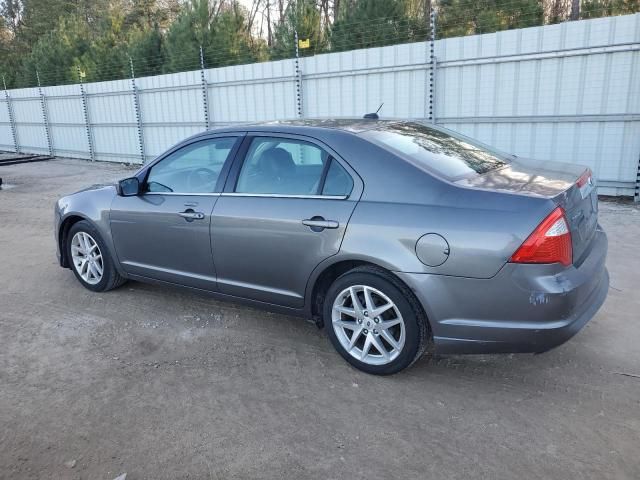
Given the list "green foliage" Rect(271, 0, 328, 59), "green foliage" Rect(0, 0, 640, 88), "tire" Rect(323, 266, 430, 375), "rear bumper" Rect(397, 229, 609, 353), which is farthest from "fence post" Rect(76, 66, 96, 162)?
"rear bumper" Rect(397, 229, 609, 353)

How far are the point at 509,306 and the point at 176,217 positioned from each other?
2492 millimetres

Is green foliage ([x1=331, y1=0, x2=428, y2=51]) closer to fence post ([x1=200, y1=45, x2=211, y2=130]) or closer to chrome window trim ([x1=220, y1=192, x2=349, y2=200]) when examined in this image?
fence post ([x1=200, y1=45, x2=211, y2=130])

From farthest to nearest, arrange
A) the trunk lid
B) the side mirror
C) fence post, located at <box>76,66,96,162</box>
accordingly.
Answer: fence post, located at <box>76,66,96,162</box>
the side mirror
the trunk lid

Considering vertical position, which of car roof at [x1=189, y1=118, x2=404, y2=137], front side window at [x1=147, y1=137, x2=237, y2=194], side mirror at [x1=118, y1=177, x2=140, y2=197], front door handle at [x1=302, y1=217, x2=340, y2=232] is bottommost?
front door handle at [x1=302, y1=217, x2=340, y2=232]

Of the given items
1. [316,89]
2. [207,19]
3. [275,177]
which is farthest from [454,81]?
[207,19]

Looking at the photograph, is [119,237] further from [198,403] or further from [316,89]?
[316,89]

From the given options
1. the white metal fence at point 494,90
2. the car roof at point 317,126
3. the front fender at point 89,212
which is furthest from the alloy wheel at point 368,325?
the white metal fence at point 494,90

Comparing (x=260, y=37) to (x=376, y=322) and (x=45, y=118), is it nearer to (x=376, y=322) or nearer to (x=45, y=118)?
Result: (x=45, y=118)

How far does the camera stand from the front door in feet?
13.0

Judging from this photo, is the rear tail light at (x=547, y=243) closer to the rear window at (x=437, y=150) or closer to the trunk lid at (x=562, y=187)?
the trunk lid at (x=562, y=187)

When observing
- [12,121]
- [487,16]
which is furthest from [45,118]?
[487,16]

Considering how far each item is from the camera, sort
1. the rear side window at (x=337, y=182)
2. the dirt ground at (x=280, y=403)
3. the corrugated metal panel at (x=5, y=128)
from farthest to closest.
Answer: the corrugated metal panel at (x=5, y=128), the rear side window at (x=337, y=182), the dirt ground at (x=280, y=403)

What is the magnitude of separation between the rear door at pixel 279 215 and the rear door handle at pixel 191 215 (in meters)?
0.13

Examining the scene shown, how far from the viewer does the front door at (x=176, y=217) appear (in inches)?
156
